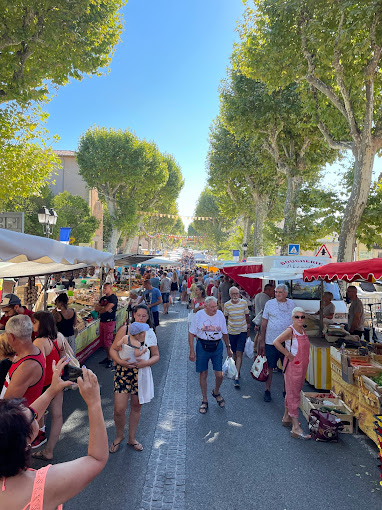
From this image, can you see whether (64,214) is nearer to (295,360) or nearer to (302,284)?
(302,284)

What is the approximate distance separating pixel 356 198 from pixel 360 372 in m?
7.56

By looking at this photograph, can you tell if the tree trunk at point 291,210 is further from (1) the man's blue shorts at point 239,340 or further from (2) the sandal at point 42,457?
(2) the sandal at point 42,457

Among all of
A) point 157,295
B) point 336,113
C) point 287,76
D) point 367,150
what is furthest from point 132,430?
point 336,113

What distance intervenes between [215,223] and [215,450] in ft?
180

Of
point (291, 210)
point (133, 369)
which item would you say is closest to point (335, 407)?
point (133, 369)

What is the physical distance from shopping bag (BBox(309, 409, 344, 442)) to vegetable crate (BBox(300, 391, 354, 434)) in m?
0.19

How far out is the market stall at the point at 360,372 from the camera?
4199mm

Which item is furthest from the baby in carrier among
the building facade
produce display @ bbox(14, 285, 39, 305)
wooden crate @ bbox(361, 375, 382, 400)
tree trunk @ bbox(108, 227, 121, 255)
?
the building facade

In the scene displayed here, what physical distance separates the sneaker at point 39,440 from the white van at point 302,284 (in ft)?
19.6

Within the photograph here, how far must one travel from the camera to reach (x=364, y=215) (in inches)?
445

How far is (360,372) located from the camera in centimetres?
455

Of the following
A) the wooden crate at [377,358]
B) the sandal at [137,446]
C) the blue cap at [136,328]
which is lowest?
the sandal at [137,446]

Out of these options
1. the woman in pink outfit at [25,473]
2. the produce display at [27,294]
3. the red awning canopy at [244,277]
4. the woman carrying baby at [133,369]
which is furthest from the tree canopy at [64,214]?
the woman in pink outfit at [25,473]

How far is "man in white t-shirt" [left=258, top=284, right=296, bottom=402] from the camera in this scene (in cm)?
539
